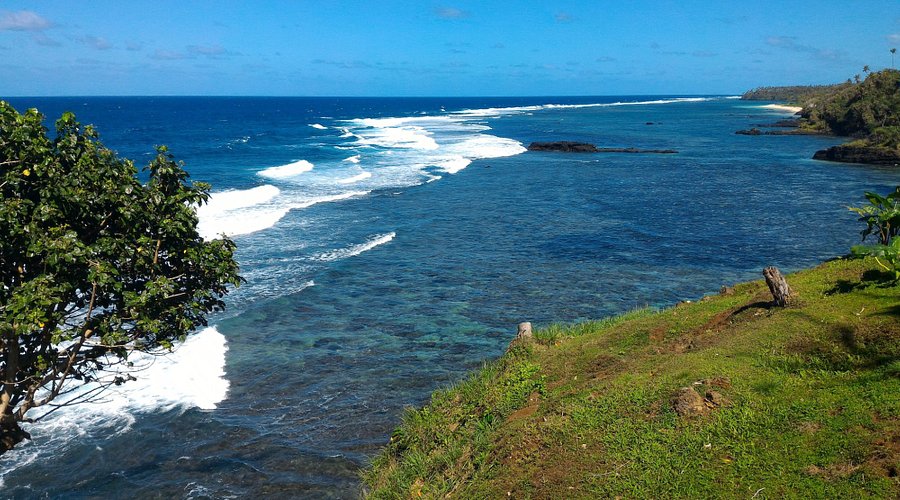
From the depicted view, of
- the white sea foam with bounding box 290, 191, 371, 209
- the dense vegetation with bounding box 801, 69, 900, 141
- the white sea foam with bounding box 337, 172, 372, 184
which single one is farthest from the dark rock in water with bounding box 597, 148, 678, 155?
the white sea foam with bounding box 290, 191, 371, 209

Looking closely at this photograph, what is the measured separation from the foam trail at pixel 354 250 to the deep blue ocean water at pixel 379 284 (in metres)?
0.08

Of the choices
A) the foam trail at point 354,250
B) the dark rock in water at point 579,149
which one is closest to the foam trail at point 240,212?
the foam trail at point 354,250

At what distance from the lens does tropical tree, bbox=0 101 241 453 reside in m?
7.79

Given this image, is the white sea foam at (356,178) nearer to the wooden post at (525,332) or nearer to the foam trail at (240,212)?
the foam trail at (240,212)

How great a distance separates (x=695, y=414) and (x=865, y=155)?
2180 inches

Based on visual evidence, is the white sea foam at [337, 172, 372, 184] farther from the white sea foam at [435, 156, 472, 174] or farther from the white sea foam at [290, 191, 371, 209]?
the white sea foam at [435, 156, 472, 174]

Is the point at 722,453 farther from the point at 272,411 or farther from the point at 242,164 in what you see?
the point at 242,164

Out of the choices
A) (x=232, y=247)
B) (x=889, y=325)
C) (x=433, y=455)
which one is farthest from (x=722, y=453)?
(x=232, y=247)

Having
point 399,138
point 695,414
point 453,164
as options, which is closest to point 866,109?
point 453,164

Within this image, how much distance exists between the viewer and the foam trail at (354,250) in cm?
2475

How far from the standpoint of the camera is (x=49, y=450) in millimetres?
11766

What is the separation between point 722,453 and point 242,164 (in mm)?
51305

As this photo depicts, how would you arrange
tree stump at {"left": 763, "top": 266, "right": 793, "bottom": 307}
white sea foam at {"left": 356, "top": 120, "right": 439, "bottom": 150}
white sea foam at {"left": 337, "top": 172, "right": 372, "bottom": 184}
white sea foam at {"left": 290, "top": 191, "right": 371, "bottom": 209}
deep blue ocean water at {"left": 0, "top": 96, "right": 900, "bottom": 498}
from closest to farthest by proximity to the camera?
tree stump at {"left": 763, "top": 266, "right": 793, "bottom": 307} → deep blue ocean water at {"left": 0, "top": 96, "right": 900, "bottom": 498} → white sea foam at {"left": 290, "top": 191, "right": 371, "bottom": 209} → white sea foam at {"left": 337, "top": 172, "right": 372, "bottom": 184} → white sea foam at {"left": 356, "top": 120, "right": 439, "bottom": 150}

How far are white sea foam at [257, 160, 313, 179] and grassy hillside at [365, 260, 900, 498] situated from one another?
38.7 m
